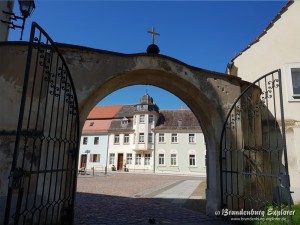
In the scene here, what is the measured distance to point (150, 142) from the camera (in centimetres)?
3797

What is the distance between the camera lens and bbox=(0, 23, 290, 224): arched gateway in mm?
4773

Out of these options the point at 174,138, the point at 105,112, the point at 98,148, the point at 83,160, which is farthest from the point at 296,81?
the point at 105,112

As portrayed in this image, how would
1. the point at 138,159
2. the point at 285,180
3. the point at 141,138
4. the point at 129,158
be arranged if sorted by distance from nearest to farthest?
the point at 285,180, the point at 141,138, the point at 138,159, the point at 129,158

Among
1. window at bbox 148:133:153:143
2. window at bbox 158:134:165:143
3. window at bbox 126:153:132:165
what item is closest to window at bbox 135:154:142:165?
window at bbox 126:153:132:165

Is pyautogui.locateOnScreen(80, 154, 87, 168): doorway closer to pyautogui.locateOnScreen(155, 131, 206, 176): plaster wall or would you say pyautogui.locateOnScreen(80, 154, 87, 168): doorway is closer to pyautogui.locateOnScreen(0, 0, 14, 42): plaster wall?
pyautogui.locateOnScreen(155, 131, 206, 176): plaster wall

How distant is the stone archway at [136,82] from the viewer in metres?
5.02

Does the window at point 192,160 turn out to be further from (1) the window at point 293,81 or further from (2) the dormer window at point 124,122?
(1) the window at point 293,81

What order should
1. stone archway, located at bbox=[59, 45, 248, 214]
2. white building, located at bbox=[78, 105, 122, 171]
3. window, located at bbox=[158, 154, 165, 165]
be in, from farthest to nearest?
white building, located at bbox=[78, 105, 122, 171]
window, located at bbox=[158, 154, 165, 165]
stone archway, located at bbox=[59, 45, 248, 214]

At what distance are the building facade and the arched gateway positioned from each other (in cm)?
2949

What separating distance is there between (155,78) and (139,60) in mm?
795

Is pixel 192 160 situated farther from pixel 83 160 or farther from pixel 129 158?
pixel 83 160

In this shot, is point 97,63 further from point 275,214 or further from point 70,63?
point 275,214

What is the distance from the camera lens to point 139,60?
6.08 metres

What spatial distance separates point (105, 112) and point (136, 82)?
128 feet
